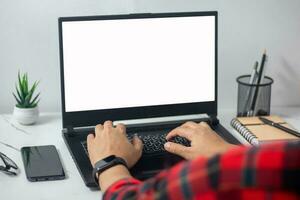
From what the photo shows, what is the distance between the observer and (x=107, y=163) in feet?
3.90

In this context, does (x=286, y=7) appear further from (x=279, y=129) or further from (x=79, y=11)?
(x=79, y=11)

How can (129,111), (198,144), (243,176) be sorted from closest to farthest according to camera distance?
(243,176) → (198,144) → (129,111)

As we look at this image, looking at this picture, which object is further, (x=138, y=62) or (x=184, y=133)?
(x=138, y=62)

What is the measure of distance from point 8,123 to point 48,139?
168 millimetres

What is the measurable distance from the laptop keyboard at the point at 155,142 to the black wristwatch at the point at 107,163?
0.26 m

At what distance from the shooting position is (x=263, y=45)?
72.5 inches

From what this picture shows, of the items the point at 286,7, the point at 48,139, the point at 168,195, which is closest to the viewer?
the point at 168,195

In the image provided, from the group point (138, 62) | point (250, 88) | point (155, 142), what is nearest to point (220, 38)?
point (250, 88)

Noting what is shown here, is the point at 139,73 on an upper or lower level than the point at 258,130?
upper

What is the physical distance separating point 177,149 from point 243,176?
27.6 inches

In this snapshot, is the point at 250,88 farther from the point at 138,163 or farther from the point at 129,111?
the point at 138,163

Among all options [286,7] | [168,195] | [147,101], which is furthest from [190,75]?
[168,195]

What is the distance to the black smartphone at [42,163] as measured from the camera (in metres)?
1.35

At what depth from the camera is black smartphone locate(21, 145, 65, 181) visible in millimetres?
1348
